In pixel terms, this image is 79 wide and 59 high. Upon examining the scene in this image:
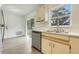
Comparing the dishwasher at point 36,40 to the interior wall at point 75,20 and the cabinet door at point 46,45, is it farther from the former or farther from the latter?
the interior wall at point 75,20

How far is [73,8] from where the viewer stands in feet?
6.31

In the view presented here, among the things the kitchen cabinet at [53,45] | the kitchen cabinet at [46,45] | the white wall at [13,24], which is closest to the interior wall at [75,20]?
the kitchen cabinet at [53,45]

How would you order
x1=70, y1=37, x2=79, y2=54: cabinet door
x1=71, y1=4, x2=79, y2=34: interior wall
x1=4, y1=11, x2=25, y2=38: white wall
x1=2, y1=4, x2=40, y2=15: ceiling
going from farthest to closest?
x1=71, y1=4, x2=79, y2=34: interior wall, x1=4, y1=11, x2=25, y2=38: white wall, x1=2, y1=4, x2=40, y2=15: ceiling, x1=70, y1=37, x2=79, y2=54: cabinet door

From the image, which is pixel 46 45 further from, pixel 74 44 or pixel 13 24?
pixel 13 24

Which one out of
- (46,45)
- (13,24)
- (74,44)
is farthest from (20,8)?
(74,44)

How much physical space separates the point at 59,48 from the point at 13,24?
94 centimetres

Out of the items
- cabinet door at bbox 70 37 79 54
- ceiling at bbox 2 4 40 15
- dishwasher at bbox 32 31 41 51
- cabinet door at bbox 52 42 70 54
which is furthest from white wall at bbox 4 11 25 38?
cabinet door at bbox 70 37 79 54

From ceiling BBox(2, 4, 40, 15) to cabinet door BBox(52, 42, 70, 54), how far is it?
78cm

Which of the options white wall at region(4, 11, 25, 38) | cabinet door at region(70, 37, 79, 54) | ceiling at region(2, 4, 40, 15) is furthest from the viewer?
white wall at region(4, 11, 25, 38)

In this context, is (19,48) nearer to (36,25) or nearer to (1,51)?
(1,51)

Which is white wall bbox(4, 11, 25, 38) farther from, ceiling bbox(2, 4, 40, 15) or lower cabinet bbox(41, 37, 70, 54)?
lower cabinet bbox(41, 37, 70, 54)

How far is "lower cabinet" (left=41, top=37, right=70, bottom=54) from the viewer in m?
1.78

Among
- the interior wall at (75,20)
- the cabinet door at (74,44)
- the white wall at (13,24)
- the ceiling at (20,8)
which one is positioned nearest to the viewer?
the cabinet door at (74,44)

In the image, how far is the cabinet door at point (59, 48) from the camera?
1753 mm
